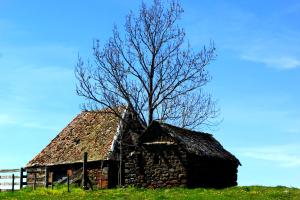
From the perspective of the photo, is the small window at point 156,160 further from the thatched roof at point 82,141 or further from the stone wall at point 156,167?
the thatched roof at point 82,141

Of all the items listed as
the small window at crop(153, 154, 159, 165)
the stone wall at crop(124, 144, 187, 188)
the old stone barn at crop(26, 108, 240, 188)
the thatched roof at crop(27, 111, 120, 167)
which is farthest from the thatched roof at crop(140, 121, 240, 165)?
the thatched roof at crop(27, 111, 120, 167)

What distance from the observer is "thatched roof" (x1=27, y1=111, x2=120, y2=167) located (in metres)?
45.8

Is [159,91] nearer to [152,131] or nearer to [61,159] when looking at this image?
[152,131]

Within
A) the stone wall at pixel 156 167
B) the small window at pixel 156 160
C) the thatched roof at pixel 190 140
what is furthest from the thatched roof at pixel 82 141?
the thatched roof at pixel 190 140

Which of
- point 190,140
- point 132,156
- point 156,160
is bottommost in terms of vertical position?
point 156,160

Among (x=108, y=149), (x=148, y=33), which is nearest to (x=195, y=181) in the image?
(x=108, y=149)

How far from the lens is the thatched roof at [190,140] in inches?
1528

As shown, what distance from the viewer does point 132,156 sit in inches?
1603

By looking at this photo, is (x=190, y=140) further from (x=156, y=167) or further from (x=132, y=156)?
(x=132, y=156)

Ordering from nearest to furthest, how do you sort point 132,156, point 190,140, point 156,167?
point 156,167 < point 190,140 < point 132,156

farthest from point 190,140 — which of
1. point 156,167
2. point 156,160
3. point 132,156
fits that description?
point 132,156

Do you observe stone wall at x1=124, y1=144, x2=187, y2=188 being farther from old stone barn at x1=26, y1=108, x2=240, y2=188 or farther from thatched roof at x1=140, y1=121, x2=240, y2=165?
thatched roof at x1=140, y1=121, x2=240, y2=165

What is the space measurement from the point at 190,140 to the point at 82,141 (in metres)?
12.1

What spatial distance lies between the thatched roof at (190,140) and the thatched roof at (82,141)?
19.6ft
